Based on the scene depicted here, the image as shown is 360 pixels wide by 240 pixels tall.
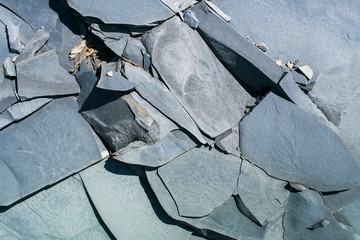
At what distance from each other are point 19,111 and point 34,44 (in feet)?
0.82

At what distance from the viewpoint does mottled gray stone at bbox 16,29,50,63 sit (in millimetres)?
1144

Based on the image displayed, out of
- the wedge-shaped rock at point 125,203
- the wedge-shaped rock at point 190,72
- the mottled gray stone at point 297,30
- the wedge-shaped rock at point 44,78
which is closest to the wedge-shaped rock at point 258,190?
the wedge-shaped rock at point 190,72

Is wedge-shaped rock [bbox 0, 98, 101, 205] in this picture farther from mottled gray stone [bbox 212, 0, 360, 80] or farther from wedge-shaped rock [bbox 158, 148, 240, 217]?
mottled gray stone [bbox 212, 0, 360, 80]

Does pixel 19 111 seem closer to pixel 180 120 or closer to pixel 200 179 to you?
pixel 180 120

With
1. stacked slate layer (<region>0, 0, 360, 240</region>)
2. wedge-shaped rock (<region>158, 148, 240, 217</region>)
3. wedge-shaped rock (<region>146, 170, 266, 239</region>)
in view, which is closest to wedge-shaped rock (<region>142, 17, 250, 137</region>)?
stacked slate layer (<region>0, 0, 360, 240</region>)

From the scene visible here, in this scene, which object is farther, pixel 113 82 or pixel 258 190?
pixel 258 190

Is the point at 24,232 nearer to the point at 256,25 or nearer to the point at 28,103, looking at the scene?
the point at 28,103

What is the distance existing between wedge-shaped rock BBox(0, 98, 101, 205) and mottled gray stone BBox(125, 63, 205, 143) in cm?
25

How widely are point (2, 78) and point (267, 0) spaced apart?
1022 millimetres

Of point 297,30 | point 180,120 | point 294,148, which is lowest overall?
point 180,120

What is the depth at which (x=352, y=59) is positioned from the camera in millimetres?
1219

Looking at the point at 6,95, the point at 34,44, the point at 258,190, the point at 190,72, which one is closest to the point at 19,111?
the point at 6,95

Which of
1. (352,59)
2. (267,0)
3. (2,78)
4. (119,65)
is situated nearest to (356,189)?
(352,59)

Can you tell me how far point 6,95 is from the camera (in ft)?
3.67
